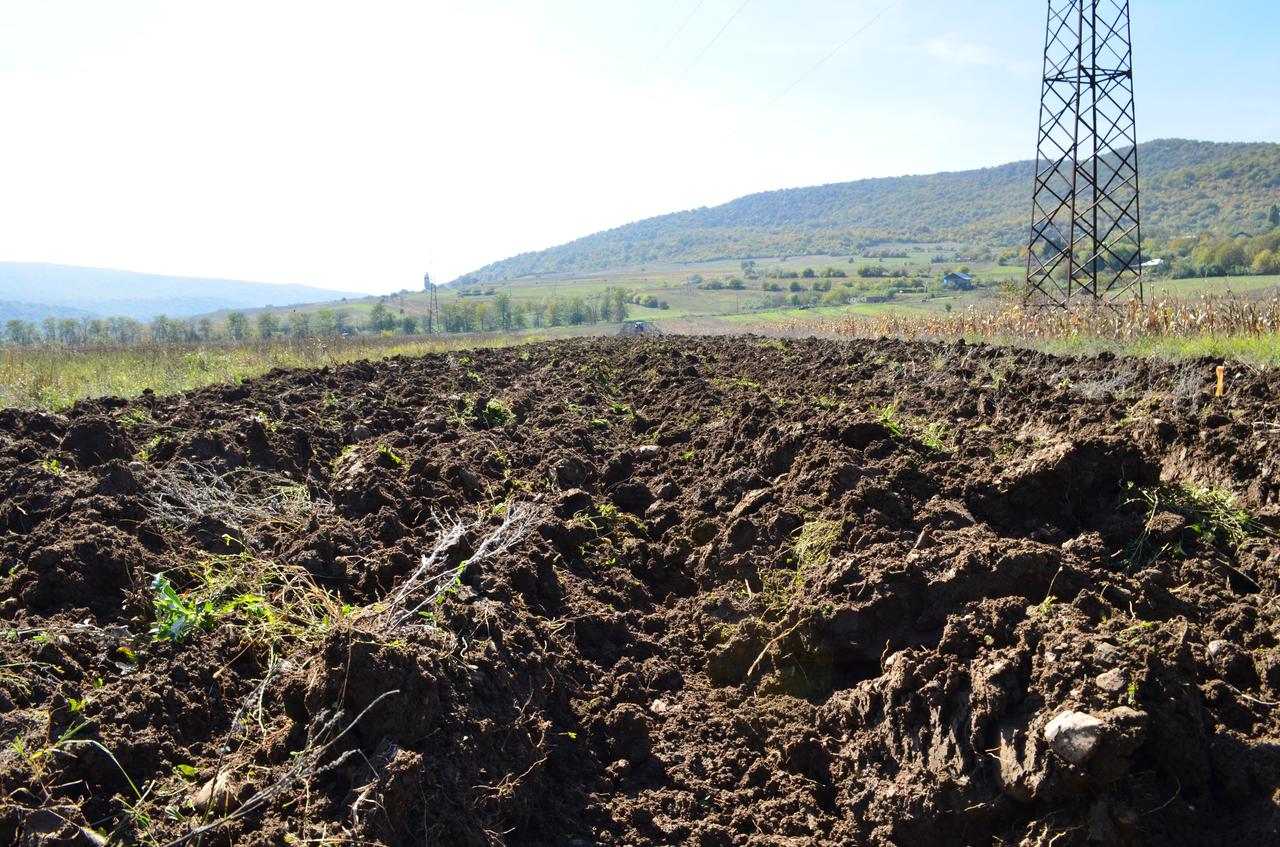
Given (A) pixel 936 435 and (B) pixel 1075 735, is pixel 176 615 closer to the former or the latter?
(B) pixel 1075 735

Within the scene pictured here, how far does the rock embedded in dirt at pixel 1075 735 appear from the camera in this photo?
9.06 ft

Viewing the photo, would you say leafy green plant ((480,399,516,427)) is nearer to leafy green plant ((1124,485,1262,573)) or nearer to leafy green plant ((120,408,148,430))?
leafy green plant ((120,408,148,430))

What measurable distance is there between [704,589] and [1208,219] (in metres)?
116

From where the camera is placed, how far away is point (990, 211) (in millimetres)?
164000

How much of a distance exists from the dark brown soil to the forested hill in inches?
3983

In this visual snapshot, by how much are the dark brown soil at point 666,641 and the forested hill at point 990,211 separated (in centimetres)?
10117

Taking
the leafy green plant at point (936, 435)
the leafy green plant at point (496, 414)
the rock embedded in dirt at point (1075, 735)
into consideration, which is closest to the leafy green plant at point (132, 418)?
the leafy green plant at point (496, 414)

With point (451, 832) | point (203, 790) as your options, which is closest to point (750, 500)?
point (451, 832)

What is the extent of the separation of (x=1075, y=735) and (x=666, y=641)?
8.82ft

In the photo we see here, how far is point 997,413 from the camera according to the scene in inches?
313

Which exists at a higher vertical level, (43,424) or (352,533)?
A: (43,424)

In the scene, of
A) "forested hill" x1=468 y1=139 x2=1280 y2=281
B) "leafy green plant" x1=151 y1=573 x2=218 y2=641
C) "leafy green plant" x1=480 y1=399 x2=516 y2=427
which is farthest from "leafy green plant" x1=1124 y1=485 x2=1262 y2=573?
"forested hill" x1=468 y1=139 x2=1280 y2=281

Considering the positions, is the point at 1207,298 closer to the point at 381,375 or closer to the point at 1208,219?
the point at 381,375

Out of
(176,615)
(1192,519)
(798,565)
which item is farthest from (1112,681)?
(176,615)
